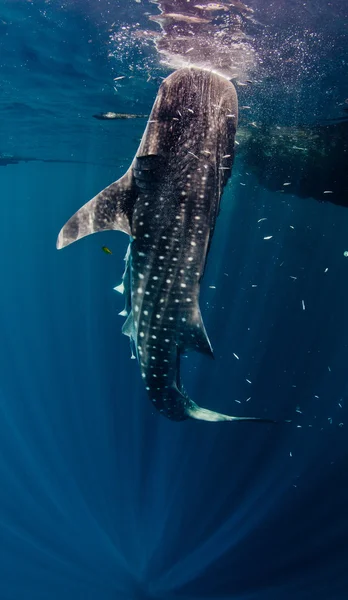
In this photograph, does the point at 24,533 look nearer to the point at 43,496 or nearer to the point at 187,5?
the point at 43,496

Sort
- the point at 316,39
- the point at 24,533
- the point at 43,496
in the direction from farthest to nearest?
the point at 43,496, the point at 24,533, the point at 316,39

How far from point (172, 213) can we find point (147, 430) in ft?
54.1

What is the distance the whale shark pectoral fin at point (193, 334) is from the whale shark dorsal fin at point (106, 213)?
0.80 meters

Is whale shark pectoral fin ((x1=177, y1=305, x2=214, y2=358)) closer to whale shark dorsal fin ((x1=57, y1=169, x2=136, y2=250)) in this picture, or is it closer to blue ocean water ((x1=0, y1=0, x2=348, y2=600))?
whale shark dorsal fin ((x1=57, y1=169, x2=136, y2=250))

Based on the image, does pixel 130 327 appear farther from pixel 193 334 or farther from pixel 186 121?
pixel 186 121

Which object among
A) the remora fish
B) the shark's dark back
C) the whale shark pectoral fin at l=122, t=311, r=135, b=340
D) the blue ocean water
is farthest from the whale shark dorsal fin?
the blue ocean water

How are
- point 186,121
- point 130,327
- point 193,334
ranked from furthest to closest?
point 130,327 → point 193,334 → point 186,121

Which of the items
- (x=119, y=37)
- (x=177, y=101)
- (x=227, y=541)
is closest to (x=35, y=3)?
(x=119, y=37)

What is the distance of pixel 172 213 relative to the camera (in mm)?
2902

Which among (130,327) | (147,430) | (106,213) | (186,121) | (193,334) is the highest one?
(186,121)

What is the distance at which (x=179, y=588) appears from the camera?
44.9ft

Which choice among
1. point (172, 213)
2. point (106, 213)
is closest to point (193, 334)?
point (172, 213)

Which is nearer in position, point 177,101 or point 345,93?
point 177,101

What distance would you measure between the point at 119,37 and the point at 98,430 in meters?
17.3
